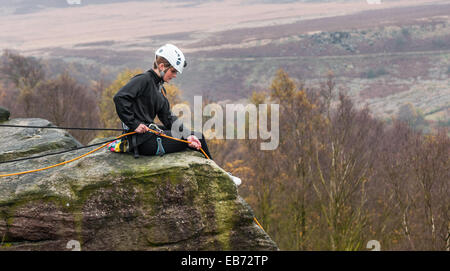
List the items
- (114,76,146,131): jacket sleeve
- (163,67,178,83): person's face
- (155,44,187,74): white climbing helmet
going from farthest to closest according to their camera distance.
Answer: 1. (163,67,178,83): person's face
2. (155,44,187,74): white climbing helmet
3. (114,76,146,131): jacket sleeve

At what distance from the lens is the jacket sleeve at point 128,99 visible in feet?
25.5

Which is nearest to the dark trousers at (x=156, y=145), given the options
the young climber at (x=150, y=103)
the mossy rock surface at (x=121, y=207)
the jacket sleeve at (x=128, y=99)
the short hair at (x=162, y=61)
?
the young climber at (x=150, y=103)

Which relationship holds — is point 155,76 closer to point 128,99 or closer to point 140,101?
point 140,101

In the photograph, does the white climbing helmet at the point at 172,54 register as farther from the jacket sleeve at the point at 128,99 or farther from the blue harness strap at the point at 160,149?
the blue harness strap at the point at 160,149

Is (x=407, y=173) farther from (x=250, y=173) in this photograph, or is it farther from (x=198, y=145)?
(x=198, y=145)

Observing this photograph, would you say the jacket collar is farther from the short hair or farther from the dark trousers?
the dark trousers

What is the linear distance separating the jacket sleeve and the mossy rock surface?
732mm

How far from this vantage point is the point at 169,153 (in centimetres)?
838

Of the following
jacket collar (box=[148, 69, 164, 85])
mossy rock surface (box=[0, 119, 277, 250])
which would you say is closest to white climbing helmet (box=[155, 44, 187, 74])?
jacket collar (box=[148, 69, 164, 85])

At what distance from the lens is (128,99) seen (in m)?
7.86

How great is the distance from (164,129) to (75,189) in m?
2.08

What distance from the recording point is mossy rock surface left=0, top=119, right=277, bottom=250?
762 centimetres

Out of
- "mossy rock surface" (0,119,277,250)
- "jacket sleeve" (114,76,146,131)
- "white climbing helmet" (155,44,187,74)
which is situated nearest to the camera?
"mossy rock surface" (0,119,277,250)

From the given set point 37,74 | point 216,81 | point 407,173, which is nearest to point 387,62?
point 216,81
